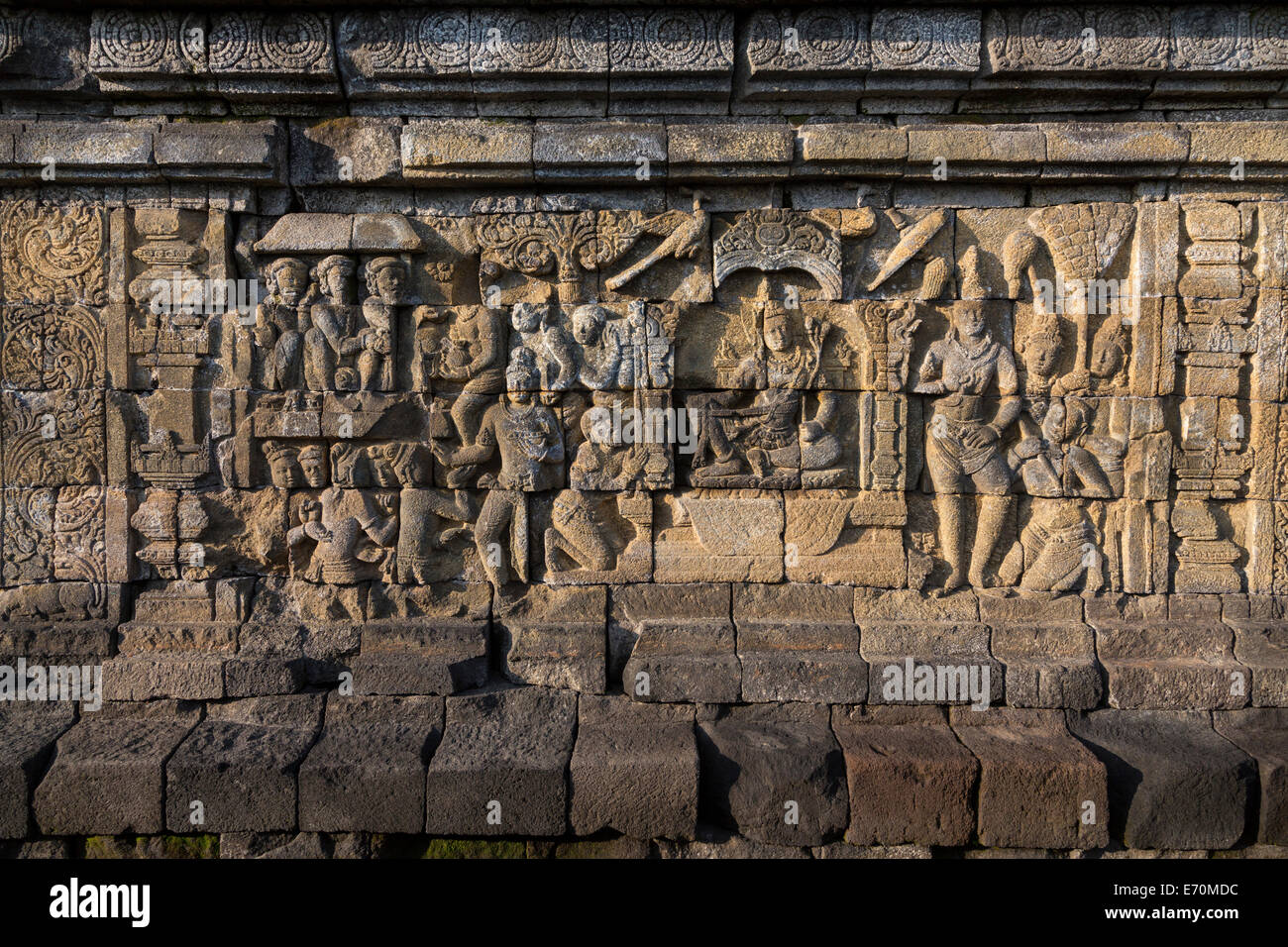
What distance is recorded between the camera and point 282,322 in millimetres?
4539

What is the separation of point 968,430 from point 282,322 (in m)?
4.09

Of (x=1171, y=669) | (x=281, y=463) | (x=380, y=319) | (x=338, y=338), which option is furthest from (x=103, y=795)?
(x=1171, y=669)

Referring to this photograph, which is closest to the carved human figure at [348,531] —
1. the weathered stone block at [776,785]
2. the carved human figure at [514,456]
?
the carved human figure at [514,456]

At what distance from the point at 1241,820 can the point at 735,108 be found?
15.3 ft

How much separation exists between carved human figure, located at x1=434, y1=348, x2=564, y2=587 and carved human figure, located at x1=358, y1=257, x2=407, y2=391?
20.6 inches

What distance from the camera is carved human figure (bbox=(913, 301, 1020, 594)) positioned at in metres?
4.48

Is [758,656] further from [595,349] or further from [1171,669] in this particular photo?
[1171,669]

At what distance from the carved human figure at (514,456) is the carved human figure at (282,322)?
1000mm

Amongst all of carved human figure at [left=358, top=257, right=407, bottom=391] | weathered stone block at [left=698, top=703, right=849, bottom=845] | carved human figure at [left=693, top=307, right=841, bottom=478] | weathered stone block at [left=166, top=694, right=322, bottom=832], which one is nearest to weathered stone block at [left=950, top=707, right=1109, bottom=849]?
weathered stone block at [left=698, top=703, right=849, bottom=845]

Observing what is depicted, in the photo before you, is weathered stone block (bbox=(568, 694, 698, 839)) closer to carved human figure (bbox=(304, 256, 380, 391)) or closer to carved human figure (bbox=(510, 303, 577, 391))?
carved human figure (bbox=(510, 303, 577, 391))

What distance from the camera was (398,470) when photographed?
4.54 meters

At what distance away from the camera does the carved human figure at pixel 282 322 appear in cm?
452

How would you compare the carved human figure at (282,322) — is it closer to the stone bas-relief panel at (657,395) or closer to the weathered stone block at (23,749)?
the stone bas-relief panel at (657,395)

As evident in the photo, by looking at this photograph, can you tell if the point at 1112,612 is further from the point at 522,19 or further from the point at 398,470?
the point at 522,19
